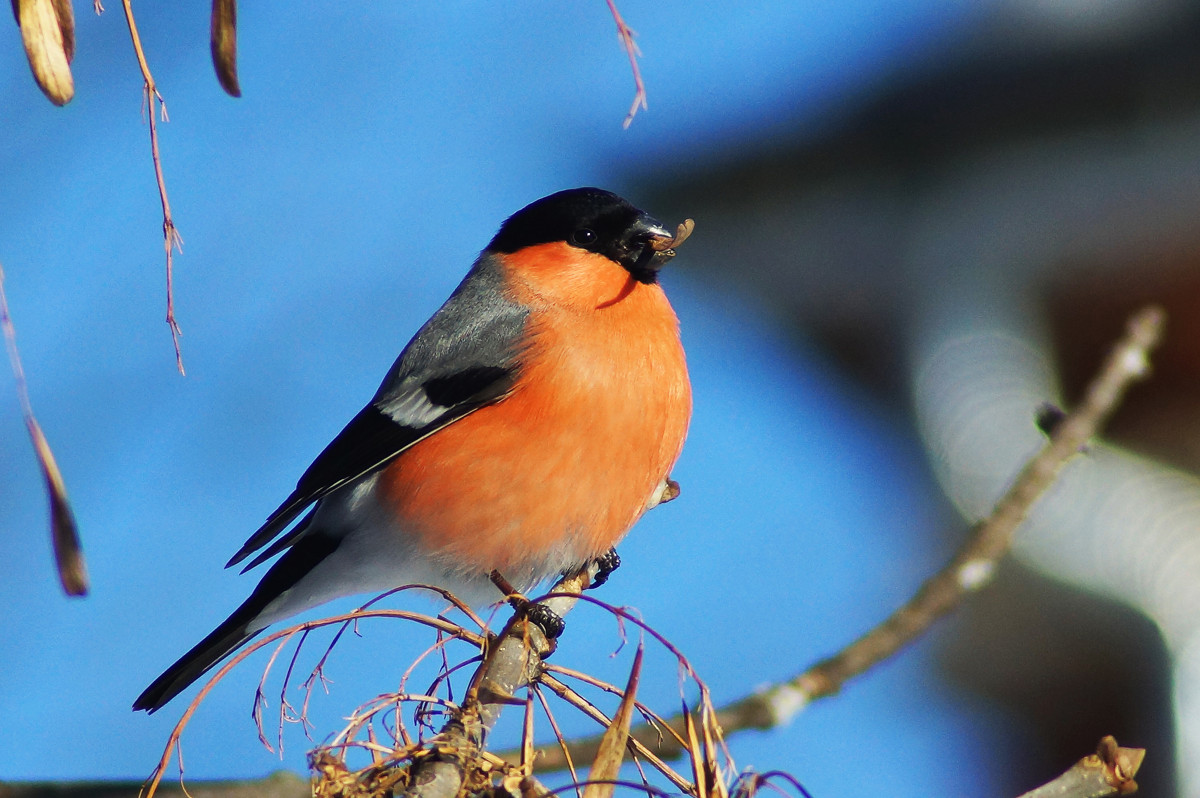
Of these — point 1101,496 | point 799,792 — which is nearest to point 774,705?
point 799,792

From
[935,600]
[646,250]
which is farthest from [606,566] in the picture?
[935,600]

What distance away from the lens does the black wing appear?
315 cm

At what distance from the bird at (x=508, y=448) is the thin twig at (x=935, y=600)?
0.88 m

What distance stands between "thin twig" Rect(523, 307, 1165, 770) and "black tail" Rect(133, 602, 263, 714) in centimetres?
117

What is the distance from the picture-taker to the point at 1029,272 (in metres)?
7.30

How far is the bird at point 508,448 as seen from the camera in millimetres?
3025

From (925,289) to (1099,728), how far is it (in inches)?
121

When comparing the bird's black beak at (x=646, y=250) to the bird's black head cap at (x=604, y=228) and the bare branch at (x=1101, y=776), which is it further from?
the bare branch at (x=1101, y=776)

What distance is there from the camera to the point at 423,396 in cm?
328

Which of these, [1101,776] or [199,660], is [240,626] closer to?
[199,660]

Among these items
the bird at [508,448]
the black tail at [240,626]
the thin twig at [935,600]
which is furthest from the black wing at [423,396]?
the thin twig at [935,600]

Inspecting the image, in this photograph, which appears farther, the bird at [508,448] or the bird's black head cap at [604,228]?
the bird's black head cap at [604,228]

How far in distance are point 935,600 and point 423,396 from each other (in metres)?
1.64

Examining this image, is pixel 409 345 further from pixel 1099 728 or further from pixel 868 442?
pixel 868 442
